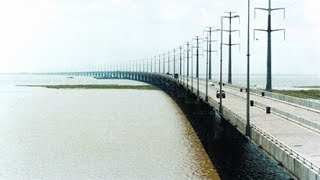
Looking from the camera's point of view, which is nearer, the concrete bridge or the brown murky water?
the concrete bridge

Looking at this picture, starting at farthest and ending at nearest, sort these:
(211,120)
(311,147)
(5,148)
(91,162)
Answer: (211,120) < (5,148) < (91,162) < (311,147)

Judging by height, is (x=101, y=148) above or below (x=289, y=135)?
below

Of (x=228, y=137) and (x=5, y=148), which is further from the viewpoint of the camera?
(x=5, y=148)

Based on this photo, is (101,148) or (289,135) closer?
(289,135)

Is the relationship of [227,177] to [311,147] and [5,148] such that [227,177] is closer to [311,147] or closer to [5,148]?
[311,147]

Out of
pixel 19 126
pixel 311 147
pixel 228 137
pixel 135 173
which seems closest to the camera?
pixel 311 147

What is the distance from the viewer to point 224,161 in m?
51.1

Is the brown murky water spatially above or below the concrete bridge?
below

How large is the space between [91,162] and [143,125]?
31061 mm

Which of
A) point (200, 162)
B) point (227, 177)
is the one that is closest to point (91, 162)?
point (200, 162)

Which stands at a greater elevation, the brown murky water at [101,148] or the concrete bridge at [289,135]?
the concrete bridge at [289,135]

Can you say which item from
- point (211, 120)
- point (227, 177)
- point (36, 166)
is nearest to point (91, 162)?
point (36, 166)

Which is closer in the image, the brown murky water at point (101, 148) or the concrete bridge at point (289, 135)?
the concrete bridge at point (289, 135)

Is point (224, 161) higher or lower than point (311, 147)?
lower
